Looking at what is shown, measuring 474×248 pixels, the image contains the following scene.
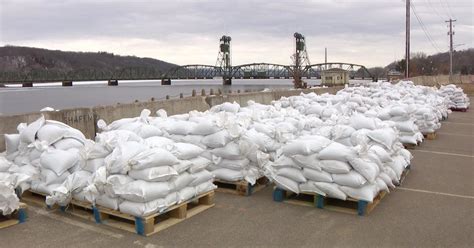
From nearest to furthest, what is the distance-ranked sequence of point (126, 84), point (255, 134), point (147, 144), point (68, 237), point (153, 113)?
point (68, 237) < point (147, 144) < point (255, 134) < point (153, 113) < point (126, 84)

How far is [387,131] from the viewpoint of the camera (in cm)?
654

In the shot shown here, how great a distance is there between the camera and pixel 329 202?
226 inches

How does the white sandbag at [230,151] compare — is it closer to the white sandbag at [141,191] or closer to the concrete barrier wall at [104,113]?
the white sandbag at [141,191]

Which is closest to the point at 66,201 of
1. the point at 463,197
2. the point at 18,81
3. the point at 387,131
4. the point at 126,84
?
the point at 387,131

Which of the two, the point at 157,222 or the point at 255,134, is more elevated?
the point at 255,134

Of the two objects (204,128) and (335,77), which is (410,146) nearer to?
(204,128)

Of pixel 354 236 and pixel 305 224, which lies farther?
pixel 305 224

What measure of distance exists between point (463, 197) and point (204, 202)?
12.0ft

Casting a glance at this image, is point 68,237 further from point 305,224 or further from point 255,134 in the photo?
point 255,134

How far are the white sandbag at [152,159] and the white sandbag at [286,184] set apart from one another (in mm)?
1491

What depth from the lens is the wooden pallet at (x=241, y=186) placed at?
241 inches

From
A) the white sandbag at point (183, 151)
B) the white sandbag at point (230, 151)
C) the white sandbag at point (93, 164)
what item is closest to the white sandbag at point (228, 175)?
the white sandbag at point (230, 151)

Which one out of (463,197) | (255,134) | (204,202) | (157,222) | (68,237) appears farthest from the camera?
(255,134)

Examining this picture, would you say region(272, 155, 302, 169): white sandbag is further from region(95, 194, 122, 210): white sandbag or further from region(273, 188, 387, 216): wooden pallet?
region(95, 194, 122, 210): white sandbag
